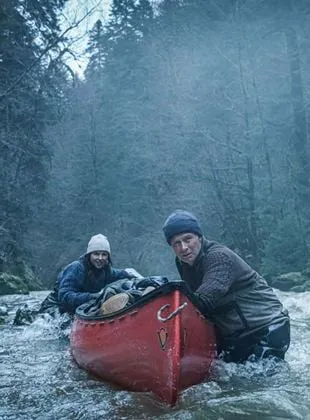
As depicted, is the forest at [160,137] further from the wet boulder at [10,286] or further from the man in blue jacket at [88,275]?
the man in blue jacket at [88,275]

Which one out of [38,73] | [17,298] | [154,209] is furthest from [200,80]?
[17,298]

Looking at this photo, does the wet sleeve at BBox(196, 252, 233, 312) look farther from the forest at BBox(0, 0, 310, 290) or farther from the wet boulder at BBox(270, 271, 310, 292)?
the forest at BBox(0, 0, 310, 290)

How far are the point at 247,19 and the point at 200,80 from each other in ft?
12.4

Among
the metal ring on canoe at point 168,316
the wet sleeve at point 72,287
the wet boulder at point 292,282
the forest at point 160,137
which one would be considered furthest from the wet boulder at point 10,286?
the metal ring on canoe at point 168,316

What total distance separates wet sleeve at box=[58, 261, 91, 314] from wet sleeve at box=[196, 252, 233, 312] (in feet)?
8.33

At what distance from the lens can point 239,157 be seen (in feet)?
68.3

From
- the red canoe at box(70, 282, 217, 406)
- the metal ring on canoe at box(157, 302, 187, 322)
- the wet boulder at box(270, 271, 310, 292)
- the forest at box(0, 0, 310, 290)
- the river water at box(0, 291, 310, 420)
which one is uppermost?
the forest at box(0, 0, 310, 290)

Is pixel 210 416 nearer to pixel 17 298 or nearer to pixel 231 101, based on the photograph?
pixel 17 298

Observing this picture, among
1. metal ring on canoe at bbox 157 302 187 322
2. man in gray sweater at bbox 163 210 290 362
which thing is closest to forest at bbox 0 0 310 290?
man in gray sweater at bbox 163 210 290 362

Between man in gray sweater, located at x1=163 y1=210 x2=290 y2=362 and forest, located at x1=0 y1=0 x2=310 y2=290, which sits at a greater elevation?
forest, located at x1=0 y1=0 x2=310 y2=290

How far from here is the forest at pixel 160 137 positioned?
1664 cm

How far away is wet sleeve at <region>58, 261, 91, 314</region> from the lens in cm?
646

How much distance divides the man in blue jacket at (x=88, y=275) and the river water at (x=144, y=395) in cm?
85

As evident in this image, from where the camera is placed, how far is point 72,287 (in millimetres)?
6664
